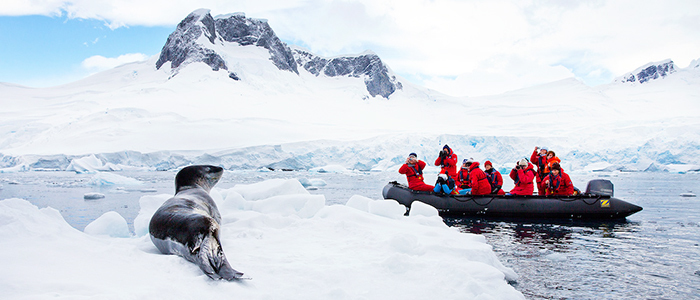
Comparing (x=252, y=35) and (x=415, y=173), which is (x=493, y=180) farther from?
(x=252, y=35)

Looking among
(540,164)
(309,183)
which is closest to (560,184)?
(540,164)

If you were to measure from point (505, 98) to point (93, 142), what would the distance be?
2091 inches

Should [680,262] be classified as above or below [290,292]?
below

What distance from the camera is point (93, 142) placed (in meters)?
27.3

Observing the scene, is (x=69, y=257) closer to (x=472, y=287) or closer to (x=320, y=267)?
(x=320, y=267)

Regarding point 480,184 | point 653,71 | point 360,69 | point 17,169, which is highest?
point 653,71

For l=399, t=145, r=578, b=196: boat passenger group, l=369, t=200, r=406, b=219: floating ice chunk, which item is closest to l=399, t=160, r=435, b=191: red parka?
l=399, t=145, r=578, b=196: boat passenger group

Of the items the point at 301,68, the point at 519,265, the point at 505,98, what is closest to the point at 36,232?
the point at 519,265

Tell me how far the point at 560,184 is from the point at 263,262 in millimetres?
7284

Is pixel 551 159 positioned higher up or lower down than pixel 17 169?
higher up

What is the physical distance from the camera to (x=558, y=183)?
832cm

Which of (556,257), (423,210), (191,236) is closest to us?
(191,236)

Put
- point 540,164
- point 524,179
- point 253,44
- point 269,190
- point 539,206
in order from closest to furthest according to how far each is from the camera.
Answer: point 269,190 < point 539,206 < point 524,179 < point 540,164 < point 253,44

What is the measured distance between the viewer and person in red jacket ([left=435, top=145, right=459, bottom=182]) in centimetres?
838
